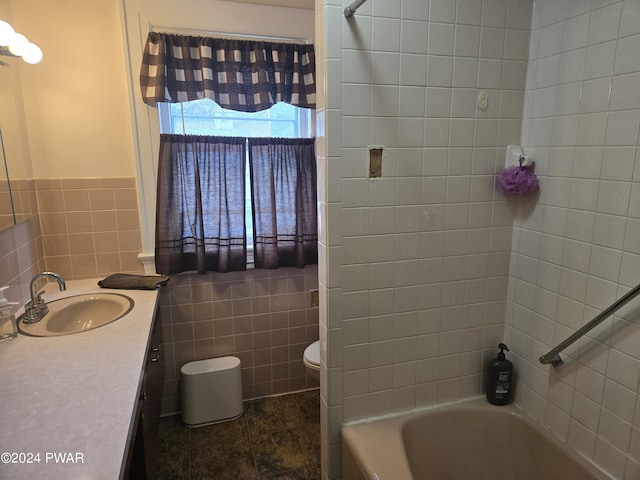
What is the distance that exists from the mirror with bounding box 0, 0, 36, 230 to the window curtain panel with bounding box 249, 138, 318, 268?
112 centimetres

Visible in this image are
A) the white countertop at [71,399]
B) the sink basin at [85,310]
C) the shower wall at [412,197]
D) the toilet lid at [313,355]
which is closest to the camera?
the white countertop at [71,399]

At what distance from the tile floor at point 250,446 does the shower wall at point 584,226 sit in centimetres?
124

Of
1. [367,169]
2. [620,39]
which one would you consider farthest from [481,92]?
[367,169]

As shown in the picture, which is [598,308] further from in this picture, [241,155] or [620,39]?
[241,155]

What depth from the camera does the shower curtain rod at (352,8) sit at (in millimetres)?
1250

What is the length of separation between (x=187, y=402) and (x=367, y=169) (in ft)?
5.97

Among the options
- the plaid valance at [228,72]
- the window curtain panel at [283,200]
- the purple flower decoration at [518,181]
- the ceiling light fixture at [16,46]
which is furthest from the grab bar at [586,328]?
the ceiling light fixture at [16,46]

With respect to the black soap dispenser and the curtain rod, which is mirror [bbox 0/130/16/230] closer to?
the curtain rod

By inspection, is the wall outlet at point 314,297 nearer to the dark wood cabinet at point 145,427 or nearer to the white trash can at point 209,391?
the white trash can at point 209,391

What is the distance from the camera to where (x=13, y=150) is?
1.87m

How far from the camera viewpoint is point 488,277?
1.66 meters

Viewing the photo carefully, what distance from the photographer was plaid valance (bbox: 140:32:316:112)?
7.00 ft

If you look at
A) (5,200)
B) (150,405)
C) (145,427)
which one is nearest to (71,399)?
Answer: (145,427)

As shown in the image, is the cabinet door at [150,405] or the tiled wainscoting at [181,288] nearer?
the cabinet door at [150,405]
